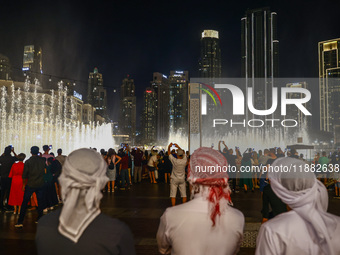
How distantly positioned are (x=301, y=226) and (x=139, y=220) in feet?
22.2

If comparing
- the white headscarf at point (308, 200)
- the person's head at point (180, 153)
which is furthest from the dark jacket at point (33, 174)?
the white headscarf at point (308, 200)

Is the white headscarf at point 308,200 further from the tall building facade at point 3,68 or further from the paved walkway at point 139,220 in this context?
the tall building facade at point 3,68

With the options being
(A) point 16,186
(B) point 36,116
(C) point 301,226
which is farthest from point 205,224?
(B) point 36,116

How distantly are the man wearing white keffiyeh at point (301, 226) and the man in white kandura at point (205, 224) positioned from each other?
28 centimetres

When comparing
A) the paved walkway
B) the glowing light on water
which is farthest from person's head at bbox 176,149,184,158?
the glowing light on water

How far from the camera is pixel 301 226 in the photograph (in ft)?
7.47

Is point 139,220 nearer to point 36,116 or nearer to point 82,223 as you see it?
point 82,223

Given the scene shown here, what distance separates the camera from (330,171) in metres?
15.5

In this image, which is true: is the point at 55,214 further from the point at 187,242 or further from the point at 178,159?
the point at 178,159

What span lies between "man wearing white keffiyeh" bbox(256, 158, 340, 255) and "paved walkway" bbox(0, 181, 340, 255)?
13.0ft

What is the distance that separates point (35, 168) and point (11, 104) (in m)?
87.2

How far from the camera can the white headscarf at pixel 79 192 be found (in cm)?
205

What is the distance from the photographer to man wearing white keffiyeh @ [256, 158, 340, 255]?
7.36 feet

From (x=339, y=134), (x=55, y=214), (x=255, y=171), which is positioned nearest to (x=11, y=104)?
(x=255, y=171)
